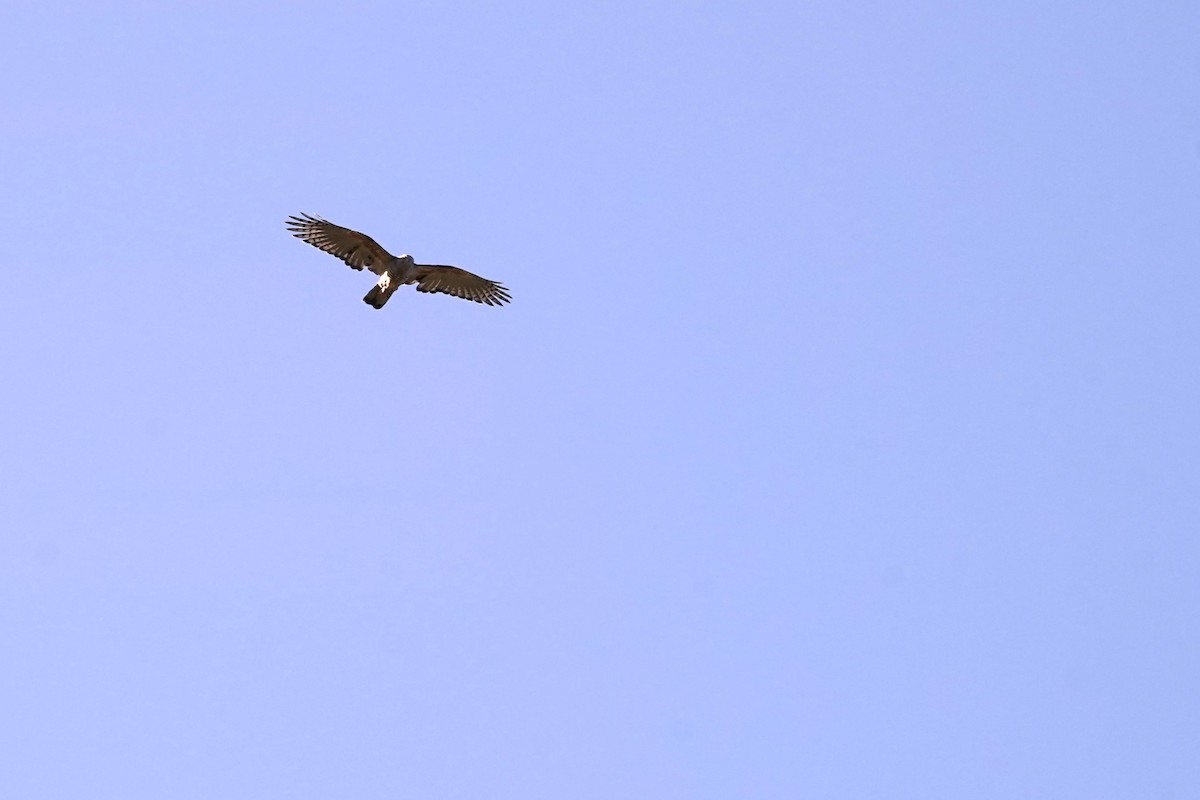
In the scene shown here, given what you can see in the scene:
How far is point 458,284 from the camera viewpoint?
3938cm

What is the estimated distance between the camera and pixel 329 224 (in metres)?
36.9

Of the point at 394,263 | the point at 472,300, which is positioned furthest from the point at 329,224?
the point at 472,300

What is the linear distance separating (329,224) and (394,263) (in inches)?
58.0

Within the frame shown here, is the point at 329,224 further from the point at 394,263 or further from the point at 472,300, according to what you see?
the point at 472,300

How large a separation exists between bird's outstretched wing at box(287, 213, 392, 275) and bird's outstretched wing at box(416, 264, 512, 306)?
3.04ft

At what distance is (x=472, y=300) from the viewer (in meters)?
39.9

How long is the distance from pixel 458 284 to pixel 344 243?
9.85 feet

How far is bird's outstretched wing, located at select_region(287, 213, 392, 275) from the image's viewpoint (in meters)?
37.1

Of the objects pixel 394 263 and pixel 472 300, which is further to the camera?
pixel 472 300

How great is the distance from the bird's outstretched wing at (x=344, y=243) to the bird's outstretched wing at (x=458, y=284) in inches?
36.5

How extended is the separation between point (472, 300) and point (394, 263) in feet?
9.51

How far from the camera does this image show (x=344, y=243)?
37.3m

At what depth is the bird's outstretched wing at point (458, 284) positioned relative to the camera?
38531mm

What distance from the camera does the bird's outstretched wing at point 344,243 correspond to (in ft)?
122
